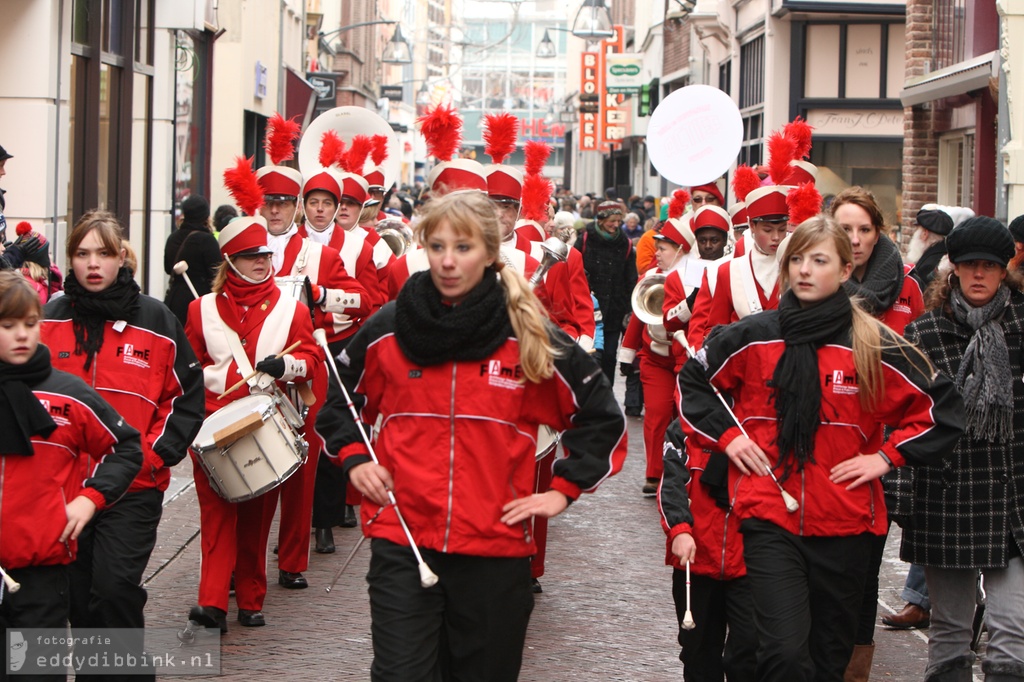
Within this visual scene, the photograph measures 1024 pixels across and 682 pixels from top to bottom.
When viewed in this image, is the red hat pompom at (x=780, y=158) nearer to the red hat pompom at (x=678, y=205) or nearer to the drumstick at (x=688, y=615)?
the drumstick at (x=688, y=615)

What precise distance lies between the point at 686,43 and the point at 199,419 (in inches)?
1212

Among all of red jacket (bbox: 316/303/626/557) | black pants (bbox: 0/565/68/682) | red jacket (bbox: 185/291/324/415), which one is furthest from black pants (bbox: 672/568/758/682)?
red jacket (bbox: 185/291/324/415)

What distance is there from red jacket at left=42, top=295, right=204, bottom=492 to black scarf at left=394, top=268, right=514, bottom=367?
1.70m

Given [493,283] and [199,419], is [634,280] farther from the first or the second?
[493,283]

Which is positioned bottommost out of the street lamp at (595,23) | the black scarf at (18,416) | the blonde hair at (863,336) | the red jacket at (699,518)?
the red jacket at (699,518)

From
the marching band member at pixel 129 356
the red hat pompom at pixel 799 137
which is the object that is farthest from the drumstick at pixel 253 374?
the red hat pompom at pixel 799 137

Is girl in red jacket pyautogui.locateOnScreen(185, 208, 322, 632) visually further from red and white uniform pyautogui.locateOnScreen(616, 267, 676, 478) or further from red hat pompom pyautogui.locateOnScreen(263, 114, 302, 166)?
red and white uniform pyautogui.locateOnScreen(616, 267, 676, 478)

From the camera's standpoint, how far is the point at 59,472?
517 centimetres

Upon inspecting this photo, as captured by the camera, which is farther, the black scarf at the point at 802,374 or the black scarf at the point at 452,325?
the black scarf at the point at 802,374

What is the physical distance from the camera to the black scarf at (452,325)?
15.0 ft

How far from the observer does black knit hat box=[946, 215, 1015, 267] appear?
5730 millimetres

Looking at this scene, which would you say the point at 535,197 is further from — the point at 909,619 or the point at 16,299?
the point at 16,299

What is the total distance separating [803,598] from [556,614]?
2.97m

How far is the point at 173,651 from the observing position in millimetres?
7027
